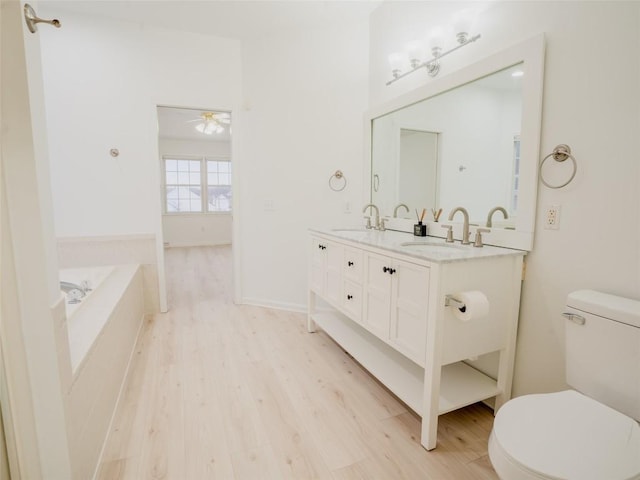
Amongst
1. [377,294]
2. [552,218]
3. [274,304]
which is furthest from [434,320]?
[274,304]

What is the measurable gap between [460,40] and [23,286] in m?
2.29

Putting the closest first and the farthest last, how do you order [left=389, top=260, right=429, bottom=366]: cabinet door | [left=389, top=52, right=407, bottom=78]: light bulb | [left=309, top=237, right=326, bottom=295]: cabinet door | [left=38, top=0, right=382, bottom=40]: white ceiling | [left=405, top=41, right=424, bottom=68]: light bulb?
1. [left=389, top=260, right=429, bottom=366]: cabinet door
2. [left=405, top=41, right=424, bottom=68]: light bulb
3. [left=389, top=52, right=407, bottom=78]: light bulb
4. [left=309, top=237, right=326, bottom=295]: cabinet door
5. [left=38, top=0, right=382, bottom=40]: white ceiling

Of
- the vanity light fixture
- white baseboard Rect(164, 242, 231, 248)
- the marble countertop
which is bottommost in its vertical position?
white baseboard Rect(164, 242, 231, 248)

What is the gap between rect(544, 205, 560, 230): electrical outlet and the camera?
5.02 feet

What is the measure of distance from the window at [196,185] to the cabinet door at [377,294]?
246 inches

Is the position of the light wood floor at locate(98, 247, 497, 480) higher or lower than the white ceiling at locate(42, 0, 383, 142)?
lower

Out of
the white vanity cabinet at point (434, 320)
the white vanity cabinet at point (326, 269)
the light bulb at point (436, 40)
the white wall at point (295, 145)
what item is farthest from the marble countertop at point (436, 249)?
the light bulb at point (436, 40)

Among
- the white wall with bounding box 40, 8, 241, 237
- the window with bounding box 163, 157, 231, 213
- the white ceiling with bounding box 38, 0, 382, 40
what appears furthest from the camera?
the window with bounding box 163, 157, 231, 213

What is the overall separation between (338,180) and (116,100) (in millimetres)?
2122

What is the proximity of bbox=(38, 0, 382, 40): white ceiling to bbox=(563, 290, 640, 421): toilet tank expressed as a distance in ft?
8.60

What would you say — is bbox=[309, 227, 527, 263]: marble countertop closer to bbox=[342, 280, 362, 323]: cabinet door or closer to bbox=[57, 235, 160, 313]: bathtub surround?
bbox=[342, 280, 362, 323]: cabinet door

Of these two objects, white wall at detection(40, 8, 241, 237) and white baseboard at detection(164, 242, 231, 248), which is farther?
white baseboard at detection(164, 242, 231, 248)

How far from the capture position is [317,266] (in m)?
2.69

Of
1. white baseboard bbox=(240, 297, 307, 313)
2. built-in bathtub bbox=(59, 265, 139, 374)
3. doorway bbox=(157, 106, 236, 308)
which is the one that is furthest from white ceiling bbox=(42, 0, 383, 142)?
doorway bbox=(157, 106, 236, 308)
